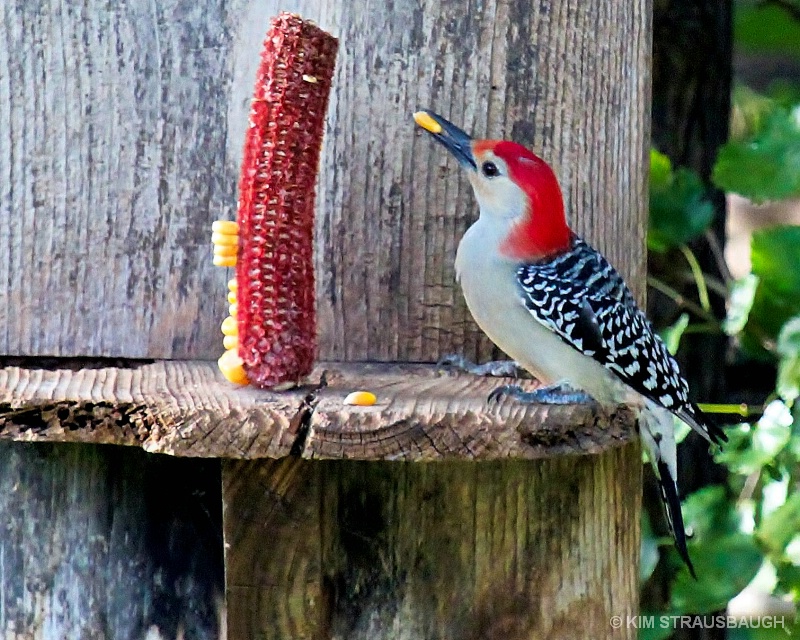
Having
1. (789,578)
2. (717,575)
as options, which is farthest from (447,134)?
(789,578)

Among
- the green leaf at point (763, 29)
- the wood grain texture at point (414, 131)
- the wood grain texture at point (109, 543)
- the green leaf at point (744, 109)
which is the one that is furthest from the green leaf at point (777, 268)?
the green leaf at point (763, 29)

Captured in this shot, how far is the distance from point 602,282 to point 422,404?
83 cm

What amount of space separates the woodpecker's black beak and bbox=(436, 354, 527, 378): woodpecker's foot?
48cm

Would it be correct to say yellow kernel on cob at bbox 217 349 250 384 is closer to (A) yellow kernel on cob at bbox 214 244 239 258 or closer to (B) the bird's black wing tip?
(A) yellow kernel on cob at bbox 214 244 239 258

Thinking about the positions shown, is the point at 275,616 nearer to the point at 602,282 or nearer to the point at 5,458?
the point at 5,458

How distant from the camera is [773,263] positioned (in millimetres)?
3598

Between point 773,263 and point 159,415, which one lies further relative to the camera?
→ point 773,263

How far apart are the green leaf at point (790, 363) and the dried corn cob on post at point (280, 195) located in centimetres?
133

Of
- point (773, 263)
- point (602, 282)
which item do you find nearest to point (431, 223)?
point (602, 282)

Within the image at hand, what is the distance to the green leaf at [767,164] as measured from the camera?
3564mm

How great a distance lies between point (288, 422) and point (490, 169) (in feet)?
3.18

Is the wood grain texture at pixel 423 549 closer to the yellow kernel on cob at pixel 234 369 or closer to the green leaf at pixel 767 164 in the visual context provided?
the yellow kernel on cob at pixel 234 369

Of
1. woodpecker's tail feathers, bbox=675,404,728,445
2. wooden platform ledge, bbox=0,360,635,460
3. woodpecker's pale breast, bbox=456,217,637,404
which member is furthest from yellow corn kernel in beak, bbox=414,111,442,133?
woodpecker's tail feathers, bbox=675,404,728,445

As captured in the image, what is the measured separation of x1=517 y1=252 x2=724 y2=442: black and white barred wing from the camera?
10.5ft
